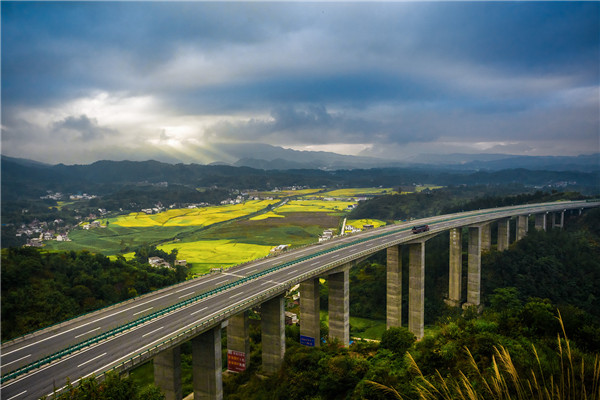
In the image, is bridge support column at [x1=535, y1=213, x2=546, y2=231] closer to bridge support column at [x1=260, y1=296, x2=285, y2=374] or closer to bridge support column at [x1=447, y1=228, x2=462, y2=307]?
bridge support column at [x1=447, y1=228, x2=462, y2=307]

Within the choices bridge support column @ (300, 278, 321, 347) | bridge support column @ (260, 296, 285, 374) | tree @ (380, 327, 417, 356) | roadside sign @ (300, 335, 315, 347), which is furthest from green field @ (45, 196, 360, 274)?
tree @ (380, 327, 417, 356)

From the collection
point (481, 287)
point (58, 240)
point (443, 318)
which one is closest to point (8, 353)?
point (443, 318)

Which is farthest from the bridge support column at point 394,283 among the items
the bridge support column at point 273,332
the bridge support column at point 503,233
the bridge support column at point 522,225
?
Result: the bridge support column at point 522,225

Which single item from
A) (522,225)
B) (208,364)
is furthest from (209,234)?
(208,364)

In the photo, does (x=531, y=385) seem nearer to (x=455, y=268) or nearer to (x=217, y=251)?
(x=455, y=268)

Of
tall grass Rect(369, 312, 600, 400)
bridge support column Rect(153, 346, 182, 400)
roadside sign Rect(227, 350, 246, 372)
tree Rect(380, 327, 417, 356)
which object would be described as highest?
tall grass Rect(369, 312, 600, 400)

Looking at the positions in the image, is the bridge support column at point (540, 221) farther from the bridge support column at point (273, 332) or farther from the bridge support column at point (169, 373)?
the bridge support column at point (169, 373)

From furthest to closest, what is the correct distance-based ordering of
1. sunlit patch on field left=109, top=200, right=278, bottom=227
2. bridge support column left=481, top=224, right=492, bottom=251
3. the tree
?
sunlit patch on field left=109, top=200, right=278, bottom=227, bridge support column left=481, top=224, right=492, bottom=251, the tree

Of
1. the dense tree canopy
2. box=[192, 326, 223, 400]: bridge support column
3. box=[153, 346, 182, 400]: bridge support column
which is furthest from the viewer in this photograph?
the dense tree canopy

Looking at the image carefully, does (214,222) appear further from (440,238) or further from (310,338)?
(310,338)
